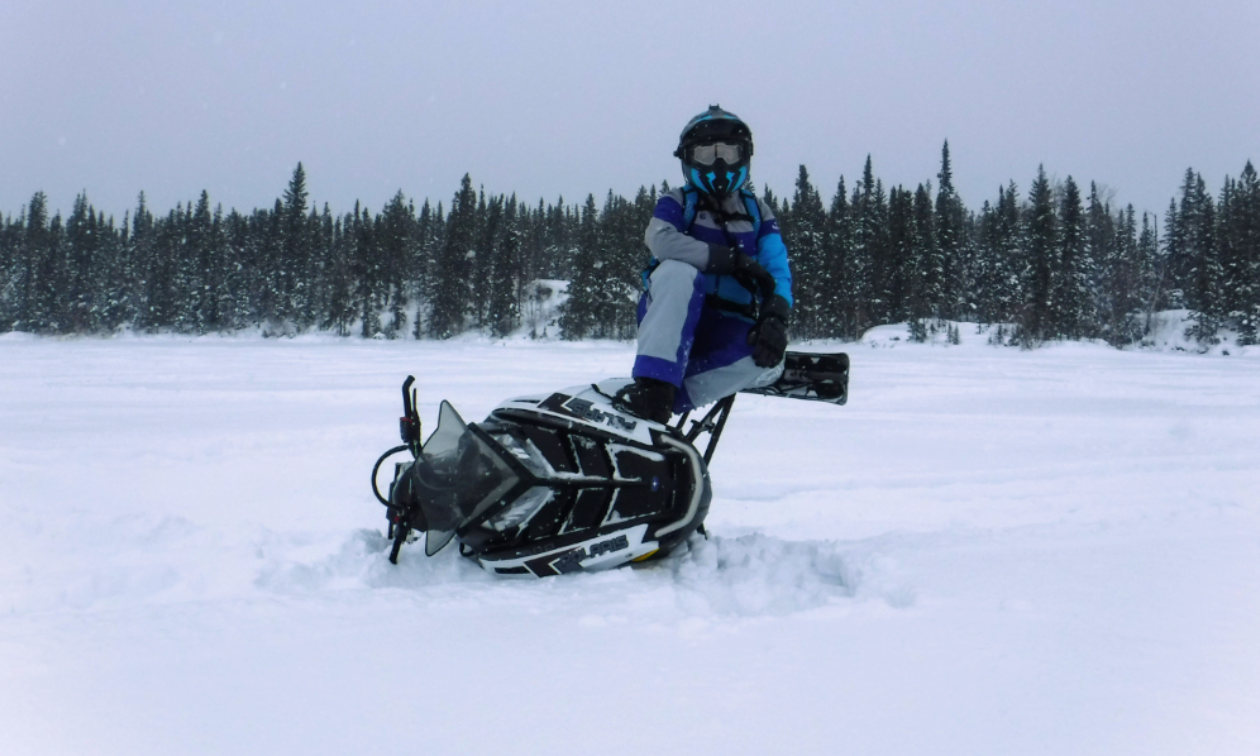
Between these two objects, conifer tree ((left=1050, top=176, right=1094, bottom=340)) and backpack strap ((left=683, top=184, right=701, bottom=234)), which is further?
conifer tree ((left=1050, top=176, right=1094, bottom=340))

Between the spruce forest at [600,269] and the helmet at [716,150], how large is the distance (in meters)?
32.2

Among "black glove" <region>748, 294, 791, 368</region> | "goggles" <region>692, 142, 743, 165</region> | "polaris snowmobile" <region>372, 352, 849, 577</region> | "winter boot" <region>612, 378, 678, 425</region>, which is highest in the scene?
"goggles" <region>692, 142, 743, 165</region>

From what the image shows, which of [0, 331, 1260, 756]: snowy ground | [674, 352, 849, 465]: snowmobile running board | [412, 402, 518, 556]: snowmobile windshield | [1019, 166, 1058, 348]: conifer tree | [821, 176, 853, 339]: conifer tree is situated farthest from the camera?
[821, 176, 853, 339]: conifer tree

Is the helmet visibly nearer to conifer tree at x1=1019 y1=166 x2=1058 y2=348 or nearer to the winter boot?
the winter boot

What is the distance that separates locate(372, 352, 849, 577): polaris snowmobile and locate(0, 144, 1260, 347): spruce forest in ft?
107

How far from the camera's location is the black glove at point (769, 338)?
2359mm

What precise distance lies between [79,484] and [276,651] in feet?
9.37

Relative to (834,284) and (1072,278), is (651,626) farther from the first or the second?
(1072,278)

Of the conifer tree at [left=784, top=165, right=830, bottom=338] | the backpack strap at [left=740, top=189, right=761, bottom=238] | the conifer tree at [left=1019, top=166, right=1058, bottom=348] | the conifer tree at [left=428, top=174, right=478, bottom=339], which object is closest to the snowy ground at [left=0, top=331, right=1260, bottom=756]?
the backpack strap at [left=740, top=189, right=761, bottom=238]

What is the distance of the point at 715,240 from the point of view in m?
2.68

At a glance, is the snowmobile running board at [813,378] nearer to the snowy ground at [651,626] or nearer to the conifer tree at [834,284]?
the snowy ground at [651,626]

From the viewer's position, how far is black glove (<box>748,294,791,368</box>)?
236 cm

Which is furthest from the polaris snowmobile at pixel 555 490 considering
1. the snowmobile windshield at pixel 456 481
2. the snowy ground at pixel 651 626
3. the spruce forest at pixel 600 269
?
the spruce forest at pixel 600 269

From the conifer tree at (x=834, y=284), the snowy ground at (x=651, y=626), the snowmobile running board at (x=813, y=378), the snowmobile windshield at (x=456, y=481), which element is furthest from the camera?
the conifer tree at (x=834, y=284)
